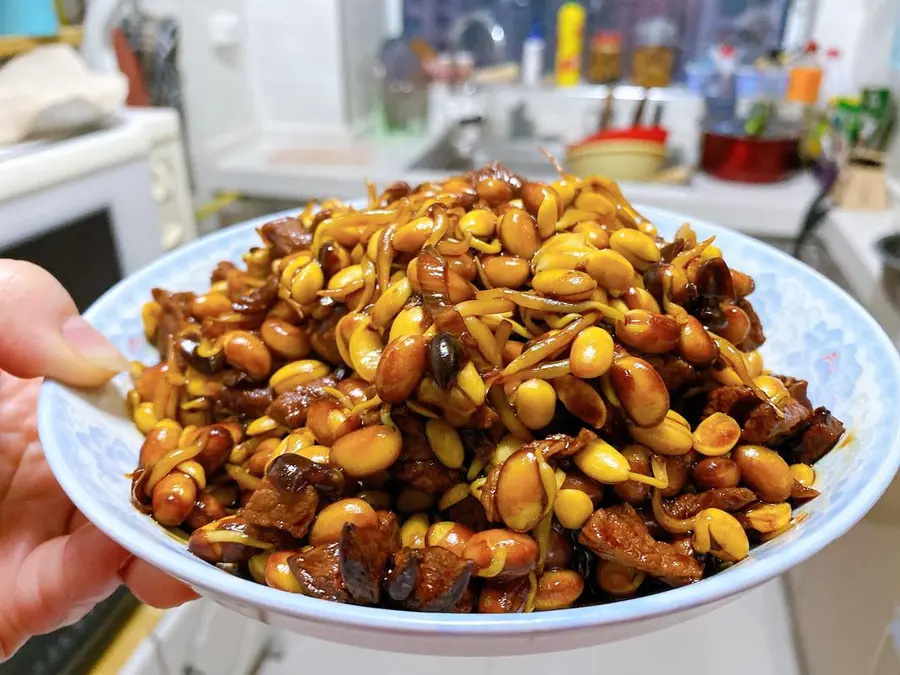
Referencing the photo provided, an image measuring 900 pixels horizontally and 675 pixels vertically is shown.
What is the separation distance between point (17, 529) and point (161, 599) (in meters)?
0.20

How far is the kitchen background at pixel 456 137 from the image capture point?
2.80 ft

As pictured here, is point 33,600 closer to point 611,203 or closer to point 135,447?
point 135,447

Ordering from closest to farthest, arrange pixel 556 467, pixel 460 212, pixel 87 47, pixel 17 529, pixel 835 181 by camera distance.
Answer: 1. pixel 556 467
2. pixel 460 212
3. pixel 17 529
4. pixel 87 47
5. pixel 835 181

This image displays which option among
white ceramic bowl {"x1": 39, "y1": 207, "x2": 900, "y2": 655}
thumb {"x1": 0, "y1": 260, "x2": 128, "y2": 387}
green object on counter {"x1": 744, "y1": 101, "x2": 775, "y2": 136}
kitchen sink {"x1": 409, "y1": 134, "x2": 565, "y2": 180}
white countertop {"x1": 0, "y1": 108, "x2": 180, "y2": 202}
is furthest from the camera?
kitchen sink {"x1": 409, "y1": 134, "x2": 565, "y2": 180}

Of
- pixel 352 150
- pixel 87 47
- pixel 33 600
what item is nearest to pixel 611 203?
pixel 33 600

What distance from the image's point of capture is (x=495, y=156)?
209 centimetres

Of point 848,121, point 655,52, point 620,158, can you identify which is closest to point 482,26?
point 655,52

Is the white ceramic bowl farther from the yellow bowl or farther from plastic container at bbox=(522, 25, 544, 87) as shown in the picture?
plastic container at bbox=(522, 25, 544, 87)

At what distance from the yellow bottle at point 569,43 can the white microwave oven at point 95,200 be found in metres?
1.29

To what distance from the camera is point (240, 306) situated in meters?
0.55

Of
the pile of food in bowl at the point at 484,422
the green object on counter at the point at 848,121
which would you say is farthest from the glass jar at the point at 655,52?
the pile of food in bowl at the point at 484,422

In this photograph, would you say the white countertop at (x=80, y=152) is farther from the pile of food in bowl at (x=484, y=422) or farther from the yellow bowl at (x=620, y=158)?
the yellow bowl at (x=620, y=158)

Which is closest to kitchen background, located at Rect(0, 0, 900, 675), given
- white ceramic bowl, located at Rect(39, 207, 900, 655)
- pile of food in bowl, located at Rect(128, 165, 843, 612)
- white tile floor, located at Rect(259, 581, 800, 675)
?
white tile floor, located at Rect(259, 581, 800, 675)

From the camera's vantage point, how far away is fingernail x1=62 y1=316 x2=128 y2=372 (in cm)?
54
